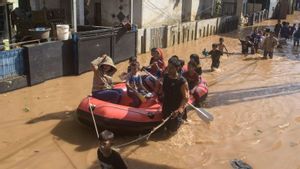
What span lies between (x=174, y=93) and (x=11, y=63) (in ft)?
18.4

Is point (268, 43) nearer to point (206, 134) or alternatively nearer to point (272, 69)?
point (272, 69)

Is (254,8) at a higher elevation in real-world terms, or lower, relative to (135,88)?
higher

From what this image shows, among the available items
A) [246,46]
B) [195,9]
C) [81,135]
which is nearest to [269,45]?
[246,46]

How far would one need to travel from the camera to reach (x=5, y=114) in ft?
30.8

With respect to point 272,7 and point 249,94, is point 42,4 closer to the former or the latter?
point 249,94

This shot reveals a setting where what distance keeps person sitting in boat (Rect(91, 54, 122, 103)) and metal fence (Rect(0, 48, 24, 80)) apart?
369 cm

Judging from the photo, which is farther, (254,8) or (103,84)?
(254,8)

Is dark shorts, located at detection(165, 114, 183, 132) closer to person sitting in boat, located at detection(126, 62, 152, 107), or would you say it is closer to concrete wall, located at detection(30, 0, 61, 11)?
person sitting in boat, located at detection(126, 62, 152, 107)

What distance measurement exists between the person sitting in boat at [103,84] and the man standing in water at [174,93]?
1190mm

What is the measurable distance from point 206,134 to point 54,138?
328 centimetres

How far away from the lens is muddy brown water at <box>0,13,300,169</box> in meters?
7.44

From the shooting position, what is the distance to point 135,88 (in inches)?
341

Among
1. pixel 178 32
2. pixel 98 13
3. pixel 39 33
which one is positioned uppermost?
pixel 98 13

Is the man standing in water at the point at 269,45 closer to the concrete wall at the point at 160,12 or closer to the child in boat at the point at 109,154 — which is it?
the concrete wall at the point at 160,12
